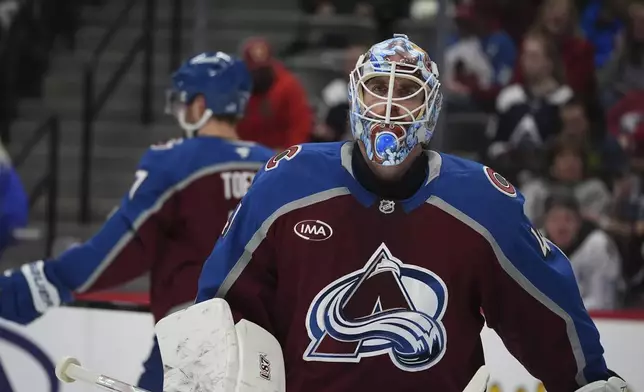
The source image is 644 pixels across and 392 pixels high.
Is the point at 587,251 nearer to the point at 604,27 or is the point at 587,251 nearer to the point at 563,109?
the point at 563,109

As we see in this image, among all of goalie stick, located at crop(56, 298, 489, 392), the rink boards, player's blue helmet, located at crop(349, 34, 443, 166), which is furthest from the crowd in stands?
goalie stick, located at crop(56, 298, 489, 392)

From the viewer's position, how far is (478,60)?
23.6 feet

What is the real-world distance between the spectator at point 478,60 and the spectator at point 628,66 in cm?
58

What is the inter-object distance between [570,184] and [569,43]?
1.16 meters

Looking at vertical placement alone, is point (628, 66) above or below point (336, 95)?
above

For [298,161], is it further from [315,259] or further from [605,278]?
[605,278]

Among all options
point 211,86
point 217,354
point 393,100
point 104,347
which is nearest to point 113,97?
point 104,347

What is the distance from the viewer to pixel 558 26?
723 centimetres

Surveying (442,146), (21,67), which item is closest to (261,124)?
(442,146)

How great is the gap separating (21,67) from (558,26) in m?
3.60

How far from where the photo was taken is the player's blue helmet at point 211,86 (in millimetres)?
3959

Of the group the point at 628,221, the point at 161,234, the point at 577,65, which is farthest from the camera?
the point at 577,65

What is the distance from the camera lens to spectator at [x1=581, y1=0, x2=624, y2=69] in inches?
296

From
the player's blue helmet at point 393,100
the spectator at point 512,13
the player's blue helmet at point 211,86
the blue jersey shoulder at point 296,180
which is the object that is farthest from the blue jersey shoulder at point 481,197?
the spectator at point 512,13
